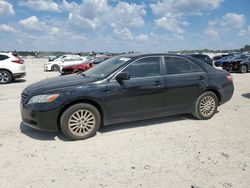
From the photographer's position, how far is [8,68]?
12.0 metres

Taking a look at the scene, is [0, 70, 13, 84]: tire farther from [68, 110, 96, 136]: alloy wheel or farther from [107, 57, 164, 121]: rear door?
[107, 57, 164, 121]: rear door

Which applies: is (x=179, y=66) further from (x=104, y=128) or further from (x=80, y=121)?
(x=80, y=121)

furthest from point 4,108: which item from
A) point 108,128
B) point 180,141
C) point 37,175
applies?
point 180,141

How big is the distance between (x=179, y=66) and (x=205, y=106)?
119 cm

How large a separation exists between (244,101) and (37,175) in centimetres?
673

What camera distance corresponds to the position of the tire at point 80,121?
4223mm

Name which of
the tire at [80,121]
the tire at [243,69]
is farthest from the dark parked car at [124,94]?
the tire at [243,69]

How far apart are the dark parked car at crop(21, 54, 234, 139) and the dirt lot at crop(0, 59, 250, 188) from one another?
1.12 ft

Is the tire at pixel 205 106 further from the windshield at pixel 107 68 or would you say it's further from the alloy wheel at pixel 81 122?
the alloy wheel at pixel 81 122

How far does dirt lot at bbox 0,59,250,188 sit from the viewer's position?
3047 mm

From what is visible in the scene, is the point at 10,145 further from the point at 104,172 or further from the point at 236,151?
the point at 236,151

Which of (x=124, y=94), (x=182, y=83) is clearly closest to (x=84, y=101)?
(x=124, y=94)

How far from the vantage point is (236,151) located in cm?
385

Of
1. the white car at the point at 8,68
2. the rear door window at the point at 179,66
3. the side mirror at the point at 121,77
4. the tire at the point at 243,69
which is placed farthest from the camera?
the tire at the point at 243,69
